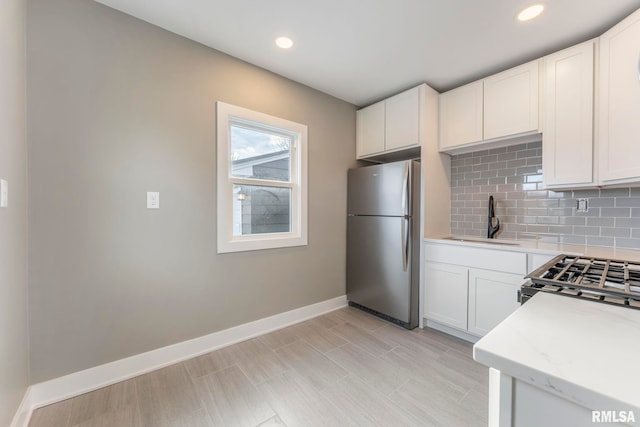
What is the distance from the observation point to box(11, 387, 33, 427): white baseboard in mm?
1311

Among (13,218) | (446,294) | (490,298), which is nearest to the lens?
(13,218)

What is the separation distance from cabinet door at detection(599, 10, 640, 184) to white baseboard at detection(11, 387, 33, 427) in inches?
147

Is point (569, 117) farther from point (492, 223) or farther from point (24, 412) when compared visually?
point (24, 412)

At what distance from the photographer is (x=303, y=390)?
1684 mm

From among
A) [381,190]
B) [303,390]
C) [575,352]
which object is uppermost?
[381,190]

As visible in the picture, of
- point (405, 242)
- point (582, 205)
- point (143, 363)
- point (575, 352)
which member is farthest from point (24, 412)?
point (582, 205)

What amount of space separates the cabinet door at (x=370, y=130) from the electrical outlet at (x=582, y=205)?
1.77 m

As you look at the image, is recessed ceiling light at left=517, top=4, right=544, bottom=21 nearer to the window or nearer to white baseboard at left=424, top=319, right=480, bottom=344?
the window

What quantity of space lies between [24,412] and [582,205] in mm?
4001

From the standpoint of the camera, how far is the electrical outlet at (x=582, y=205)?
212 cm

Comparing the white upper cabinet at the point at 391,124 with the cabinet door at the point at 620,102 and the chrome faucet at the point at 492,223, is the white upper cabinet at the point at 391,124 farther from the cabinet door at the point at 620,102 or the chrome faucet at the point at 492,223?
the cabinet door at the point at 620,102

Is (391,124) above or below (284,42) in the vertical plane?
below

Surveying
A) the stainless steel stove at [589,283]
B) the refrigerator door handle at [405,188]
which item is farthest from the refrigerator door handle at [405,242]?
the stainless steel stove at [589,283]

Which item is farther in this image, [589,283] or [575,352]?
[589,283]
